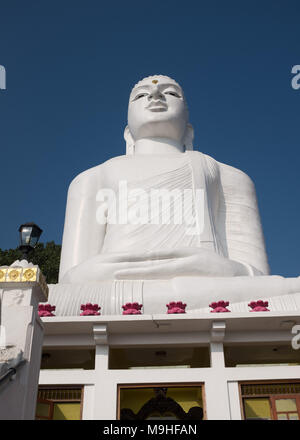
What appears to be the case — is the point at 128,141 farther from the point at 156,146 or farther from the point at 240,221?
the point at 240,221

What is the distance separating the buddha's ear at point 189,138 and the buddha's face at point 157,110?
46 centimetres

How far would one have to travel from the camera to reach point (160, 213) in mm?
7754

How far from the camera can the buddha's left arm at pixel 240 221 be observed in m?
8.01

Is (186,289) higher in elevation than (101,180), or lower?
lower

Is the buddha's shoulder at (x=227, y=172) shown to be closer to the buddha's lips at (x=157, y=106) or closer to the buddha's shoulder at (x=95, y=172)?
the buddha's lips at (x=157, y=106)

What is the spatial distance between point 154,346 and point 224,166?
482cm

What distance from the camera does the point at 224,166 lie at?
9.01 m

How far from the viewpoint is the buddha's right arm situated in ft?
25.8

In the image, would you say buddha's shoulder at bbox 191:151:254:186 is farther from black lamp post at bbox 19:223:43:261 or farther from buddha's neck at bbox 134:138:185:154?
black lamp post at bbox 19:223:43:261

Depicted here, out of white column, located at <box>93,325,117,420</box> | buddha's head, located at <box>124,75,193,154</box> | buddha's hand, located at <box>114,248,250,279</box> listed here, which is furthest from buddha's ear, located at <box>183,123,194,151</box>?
white column, located at <box>93,325,117,420</box>

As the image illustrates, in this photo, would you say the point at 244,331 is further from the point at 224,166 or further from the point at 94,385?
the point at 224,166

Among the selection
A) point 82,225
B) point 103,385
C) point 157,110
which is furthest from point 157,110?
point 103,385
